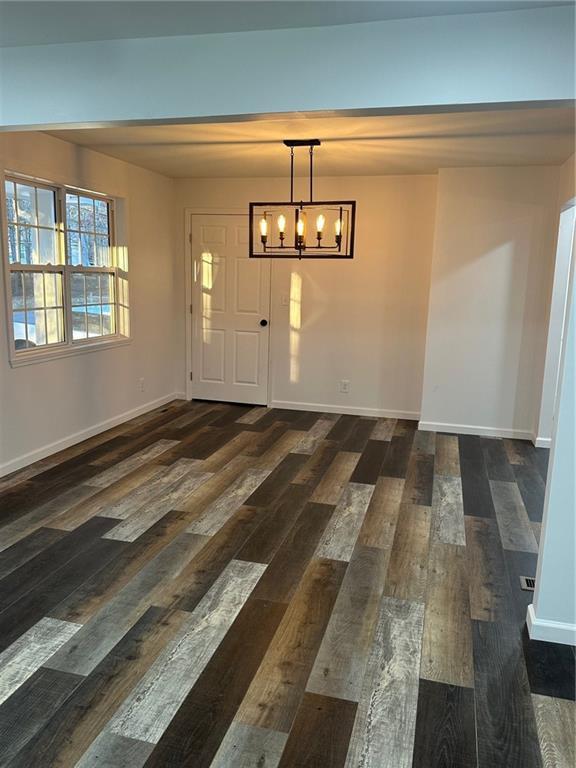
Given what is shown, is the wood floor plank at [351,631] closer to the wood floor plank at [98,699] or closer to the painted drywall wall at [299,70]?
the wood floor plank at [98,699]

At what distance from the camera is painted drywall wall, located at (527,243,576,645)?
87.1 inches

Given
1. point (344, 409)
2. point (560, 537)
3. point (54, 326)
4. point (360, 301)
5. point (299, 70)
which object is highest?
point (299, 70)

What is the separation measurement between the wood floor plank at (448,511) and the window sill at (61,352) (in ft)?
10.0

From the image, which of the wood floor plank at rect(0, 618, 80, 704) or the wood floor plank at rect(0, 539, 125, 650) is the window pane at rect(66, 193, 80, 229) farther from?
the wood floor plank at rect(0, 618, 80, 704)

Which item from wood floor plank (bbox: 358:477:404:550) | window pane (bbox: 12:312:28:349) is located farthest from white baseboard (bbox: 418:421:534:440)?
window pane (bbox: 12:312:28:349)

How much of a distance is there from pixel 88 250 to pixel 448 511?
12.0 feet

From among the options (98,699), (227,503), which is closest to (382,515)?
(227,503)

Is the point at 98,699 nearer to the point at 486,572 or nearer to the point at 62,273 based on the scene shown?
the point at 486,572

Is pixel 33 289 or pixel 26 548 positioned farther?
pixel 33 289

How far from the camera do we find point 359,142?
409 centimetres

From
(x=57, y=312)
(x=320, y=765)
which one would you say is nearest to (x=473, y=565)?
(x=320, y=765)

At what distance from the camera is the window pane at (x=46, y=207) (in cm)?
431

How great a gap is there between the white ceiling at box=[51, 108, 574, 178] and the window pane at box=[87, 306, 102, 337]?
1.35 metres

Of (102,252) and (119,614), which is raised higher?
(102,252)
